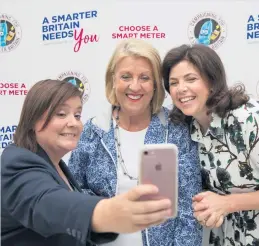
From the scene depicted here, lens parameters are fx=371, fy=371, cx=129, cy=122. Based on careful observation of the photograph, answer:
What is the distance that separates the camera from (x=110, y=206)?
553 millimetres

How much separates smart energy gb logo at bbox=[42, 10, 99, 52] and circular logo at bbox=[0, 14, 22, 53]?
13 cm

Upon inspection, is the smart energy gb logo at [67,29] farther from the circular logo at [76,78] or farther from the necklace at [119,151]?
the necklace at [119,151]

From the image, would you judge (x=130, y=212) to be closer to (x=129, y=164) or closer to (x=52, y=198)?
(x=52, y=198)

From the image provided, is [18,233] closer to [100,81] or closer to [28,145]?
[28,145]

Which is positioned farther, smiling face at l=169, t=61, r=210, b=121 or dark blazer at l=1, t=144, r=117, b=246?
smiling face at l=169, t=61, r=210, b=121

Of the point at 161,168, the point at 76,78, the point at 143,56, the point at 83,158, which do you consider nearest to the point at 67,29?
the point at 76,78

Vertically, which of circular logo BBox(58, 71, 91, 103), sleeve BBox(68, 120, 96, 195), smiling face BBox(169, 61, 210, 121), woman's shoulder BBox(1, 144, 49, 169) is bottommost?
sleeve BBox(68, 120, 96, 195)

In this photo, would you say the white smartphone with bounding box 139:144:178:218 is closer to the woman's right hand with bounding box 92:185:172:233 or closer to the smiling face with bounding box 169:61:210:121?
the woman's right hand with bounding box 92:185:172:233

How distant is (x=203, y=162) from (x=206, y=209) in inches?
7.9

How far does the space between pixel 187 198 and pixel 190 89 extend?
366mm

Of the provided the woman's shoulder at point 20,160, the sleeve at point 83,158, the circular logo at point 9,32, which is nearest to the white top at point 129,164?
the sleeve at point 83,158

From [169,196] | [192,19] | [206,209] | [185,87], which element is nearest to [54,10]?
[192,19]

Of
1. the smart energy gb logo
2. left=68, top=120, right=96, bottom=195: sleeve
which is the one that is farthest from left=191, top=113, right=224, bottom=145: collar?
the smart energy gb logo

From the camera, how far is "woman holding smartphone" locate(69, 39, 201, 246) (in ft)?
4.11
